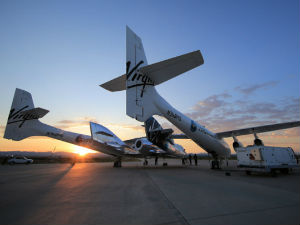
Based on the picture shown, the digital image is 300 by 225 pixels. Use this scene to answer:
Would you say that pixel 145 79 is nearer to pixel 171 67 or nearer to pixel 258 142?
pixel 171 67

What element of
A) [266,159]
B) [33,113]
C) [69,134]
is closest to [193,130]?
[266,159]

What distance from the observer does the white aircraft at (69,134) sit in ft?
55.7

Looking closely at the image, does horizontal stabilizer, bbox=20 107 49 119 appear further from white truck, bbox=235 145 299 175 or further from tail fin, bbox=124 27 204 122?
white truck, bbox=235 145 299 175

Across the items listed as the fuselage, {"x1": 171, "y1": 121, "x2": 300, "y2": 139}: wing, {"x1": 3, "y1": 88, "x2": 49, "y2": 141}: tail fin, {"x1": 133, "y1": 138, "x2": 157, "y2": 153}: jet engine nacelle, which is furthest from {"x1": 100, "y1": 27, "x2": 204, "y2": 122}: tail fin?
{"x1": 3, "y1": 88, "x2": 49, "y2": 141}: tail fin

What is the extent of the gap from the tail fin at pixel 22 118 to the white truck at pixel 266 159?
18.4 meters

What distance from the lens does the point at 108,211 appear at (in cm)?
369

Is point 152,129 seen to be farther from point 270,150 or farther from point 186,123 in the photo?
point 270,150

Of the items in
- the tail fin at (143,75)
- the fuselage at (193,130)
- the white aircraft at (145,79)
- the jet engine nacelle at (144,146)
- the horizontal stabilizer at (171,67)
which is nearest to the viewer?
the horizontal stabilizer at (171,67)

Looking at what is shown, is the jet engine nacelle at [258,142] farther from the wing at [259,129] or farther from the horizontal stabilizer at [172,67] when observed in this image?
the horizontal stabilizer at [172,67]

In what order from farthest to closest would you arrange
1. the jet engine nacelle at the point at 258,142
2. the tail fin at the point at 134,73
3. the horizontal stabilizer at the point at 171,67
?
the jet engine nacelle at the point at 258,142
the tail fin at the point at 134,73
the horizontal stabilizer at the point at 171,67

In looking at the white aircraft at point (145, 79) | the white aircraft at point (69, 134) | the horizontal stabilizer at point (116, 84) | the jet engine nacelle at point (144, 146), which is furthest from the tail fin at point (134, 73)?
the jet engine nacelle at point (144, 146)

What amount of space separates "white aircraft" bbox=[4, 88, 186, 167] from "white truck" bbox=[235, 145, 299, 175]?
8934 millimetres

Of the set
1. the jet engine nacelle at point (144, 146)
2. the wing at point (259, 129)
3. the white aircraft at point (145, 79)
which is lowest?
the jet engine nacelle at point (144, 146)

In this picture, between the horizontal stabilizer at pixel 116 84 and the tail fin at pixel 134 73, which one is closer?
the tail fin at pixel 134 73
